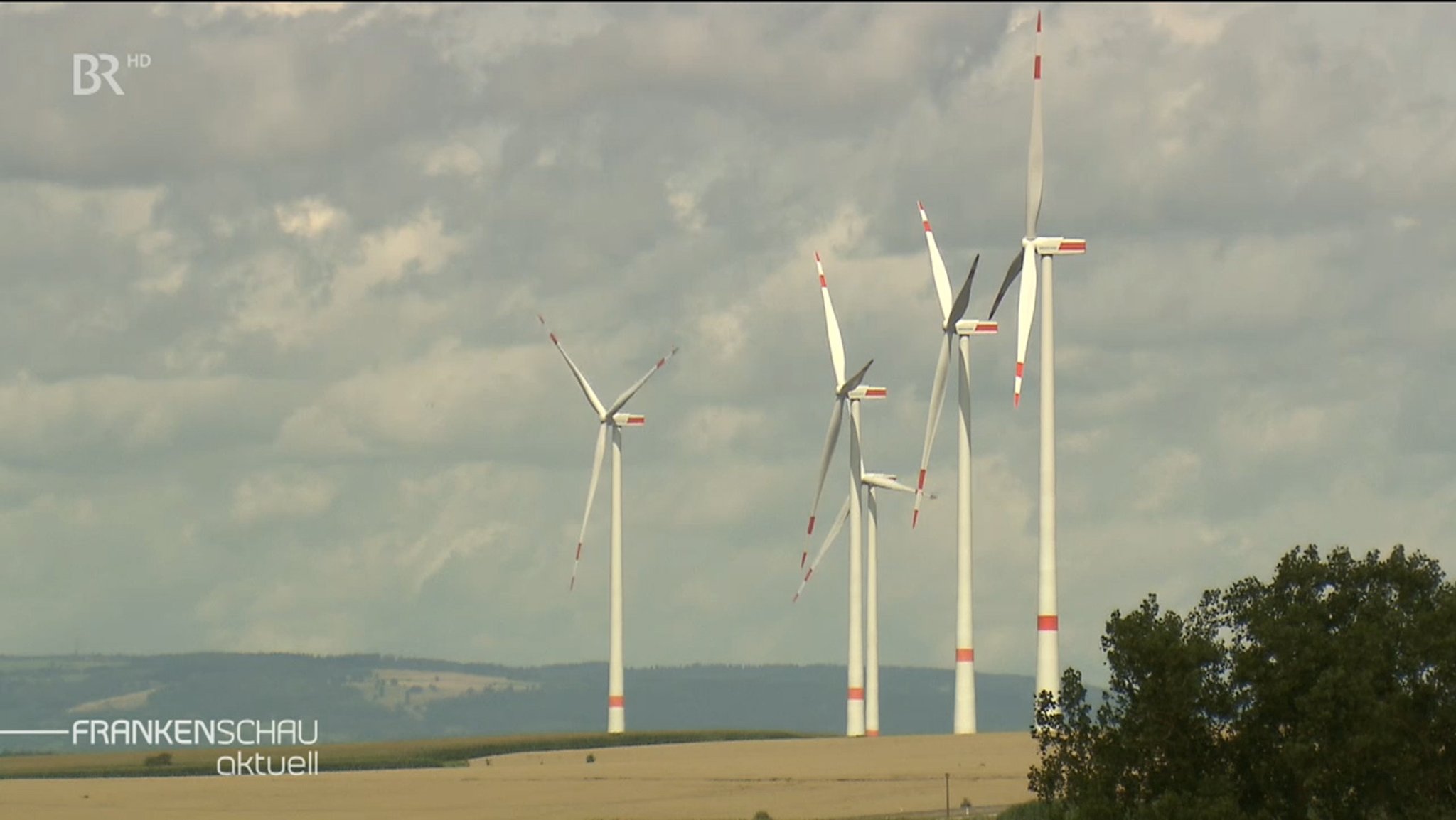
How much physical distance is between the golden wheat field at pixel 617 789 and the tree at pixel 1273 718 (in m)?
28.9

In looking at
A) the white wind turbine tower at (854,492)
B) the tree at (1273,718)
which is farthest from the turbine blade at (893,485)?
the tree at (1273,718)

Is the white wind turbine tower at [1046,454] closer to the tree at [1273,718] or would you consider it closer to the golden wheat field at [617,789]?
the golden wheat field at [617,789]

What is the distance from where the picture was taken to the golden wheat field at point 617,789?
348 feet

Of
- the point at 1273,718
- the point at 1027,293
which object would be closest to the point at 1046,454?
the point at 1027,293

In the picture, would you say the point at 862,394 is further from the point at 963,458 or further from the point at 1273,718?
the point at 1273,718

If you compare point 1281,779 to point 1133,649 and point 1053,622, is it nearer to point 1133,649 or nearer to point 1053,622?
point 1133,649

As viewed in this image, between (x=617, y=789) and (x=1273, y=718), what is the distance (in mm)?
54892

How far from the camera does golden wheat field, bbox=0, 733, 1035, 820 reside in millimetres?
106125

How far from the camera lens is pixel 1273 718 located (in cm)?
7012

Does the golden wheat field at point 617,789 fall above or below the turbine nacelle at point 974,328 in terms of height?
below

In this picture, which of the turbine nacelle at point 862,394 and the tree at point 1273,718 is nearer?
the tree at point 1273,718

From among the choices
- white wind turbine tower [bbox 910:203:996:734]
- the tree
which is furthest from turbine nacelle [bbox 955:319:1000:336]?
A: the tree

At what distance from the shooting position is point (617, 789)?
392 ft

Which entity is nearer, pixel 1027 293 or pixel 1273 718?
pixel 1273 718
